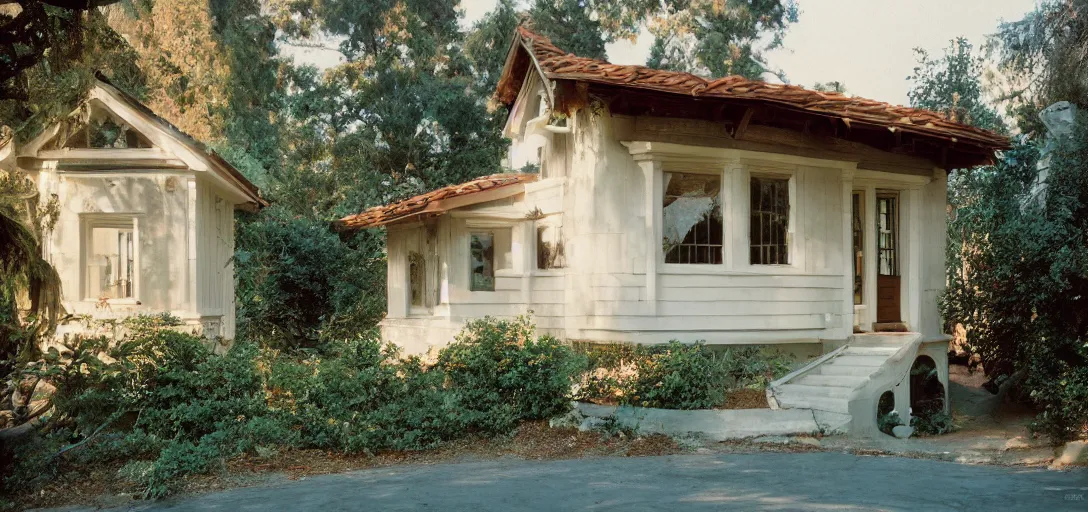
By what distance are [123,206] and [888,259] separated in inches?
509

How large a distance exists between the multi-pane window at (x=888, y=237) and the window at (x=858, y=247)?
0.37 meters

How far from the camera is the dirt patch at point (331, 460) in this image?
28.6 feet

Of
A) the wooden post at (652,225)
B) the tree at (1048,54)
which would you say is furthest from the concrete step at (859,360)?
the tree at (1048,54)

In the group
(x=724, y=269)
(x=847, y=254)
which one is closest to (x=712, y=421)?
(x=724, y=269)

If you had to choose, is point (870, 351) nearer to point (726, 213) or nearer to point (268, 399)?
point (726, 213)

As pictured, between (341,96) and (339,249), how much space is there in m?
8.28

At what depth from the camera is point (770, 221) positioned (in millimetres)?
Answer: 14219

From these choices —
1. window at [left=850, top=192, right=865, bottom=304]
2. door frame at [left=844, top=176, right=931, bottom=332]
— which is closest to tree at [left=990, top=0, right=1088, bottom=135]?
door frame at [left=844, top=176, right=931, bottom=332]

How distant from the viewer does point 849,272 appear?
14.6 metres

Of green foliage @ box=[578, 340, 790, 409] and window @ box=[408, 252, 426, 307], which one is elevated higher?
window @ box=[408, 252, 426, 307]

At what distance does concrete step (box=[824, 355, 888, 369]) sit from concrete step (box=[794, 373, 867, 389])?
654 millimetres

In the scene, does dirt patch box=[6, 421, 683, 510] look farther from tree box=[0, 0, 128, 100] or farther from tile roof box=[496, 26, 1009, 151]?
tile roof box=[496, 26, 1009, 151]

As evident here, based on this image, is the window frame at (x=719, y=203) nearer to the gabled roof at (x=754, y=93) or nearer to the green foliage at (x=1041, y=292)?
the gabled roof at (x=754, y=93)

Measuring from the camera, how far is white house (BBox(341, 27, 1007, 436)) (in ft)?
43.7
